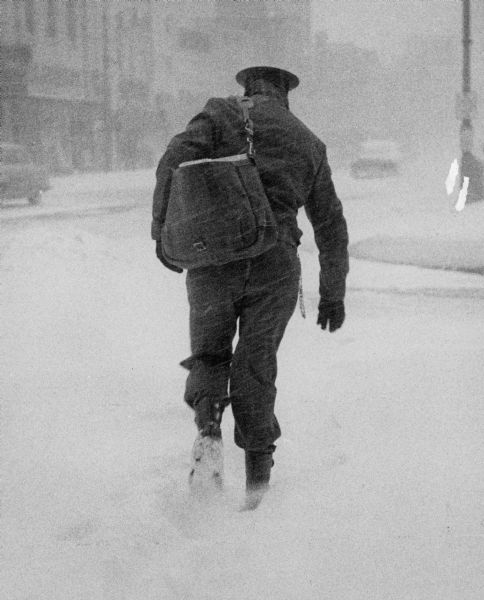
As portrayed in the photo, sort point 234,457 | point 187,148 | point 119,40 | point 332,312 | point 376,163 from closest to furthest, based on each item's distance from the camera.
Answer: point 187,148
point 332,312
point 234,457
point 376,163
point 119,40

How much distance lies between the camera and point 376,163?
36.8 meters

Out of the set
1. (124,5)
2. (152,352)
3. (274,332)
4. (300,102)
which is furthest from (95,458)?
(300,102)

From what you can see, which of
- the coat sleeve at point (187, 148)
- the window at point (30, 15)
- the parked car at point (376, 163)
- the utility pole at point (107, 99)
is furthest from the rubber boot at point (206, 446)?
the utility pole at point (107, 99)

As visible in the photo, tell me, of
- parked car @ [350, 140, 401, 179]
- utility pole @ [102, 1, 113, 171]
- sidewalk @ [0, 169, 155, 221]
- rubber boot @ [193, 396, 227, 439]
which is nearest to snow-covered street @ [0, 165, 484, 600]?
rubber boot @ [193, 396, 227, 439]

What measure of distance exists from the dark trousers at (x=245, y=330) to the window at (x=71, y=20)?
36357 millimetres

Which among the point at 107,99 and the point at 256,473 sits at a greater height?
the point at 256,473

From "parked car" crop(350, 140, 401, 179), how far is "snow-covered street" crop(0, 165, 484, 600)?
28.4 meters

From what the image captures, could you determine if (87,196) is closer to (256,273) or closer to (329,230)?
(329,230)

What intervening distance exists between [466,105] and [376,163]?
791 inches

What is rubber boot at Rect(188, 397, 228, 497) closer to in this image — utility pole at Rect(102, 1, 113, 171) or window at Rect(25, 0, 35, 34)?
window at Rect(25, 0, 35, 34)

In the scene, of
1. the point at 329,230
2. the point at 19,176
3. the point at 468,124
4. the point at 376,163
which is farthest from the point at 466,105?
the point at 376,163

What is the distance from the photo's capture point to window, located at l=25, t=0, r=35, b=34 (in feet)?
114

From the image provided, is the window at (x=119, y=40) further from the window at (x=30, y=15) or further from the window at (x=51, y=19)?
the window at (x=30, y=15)

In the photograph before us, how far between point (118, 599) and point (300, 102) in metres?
66.0
